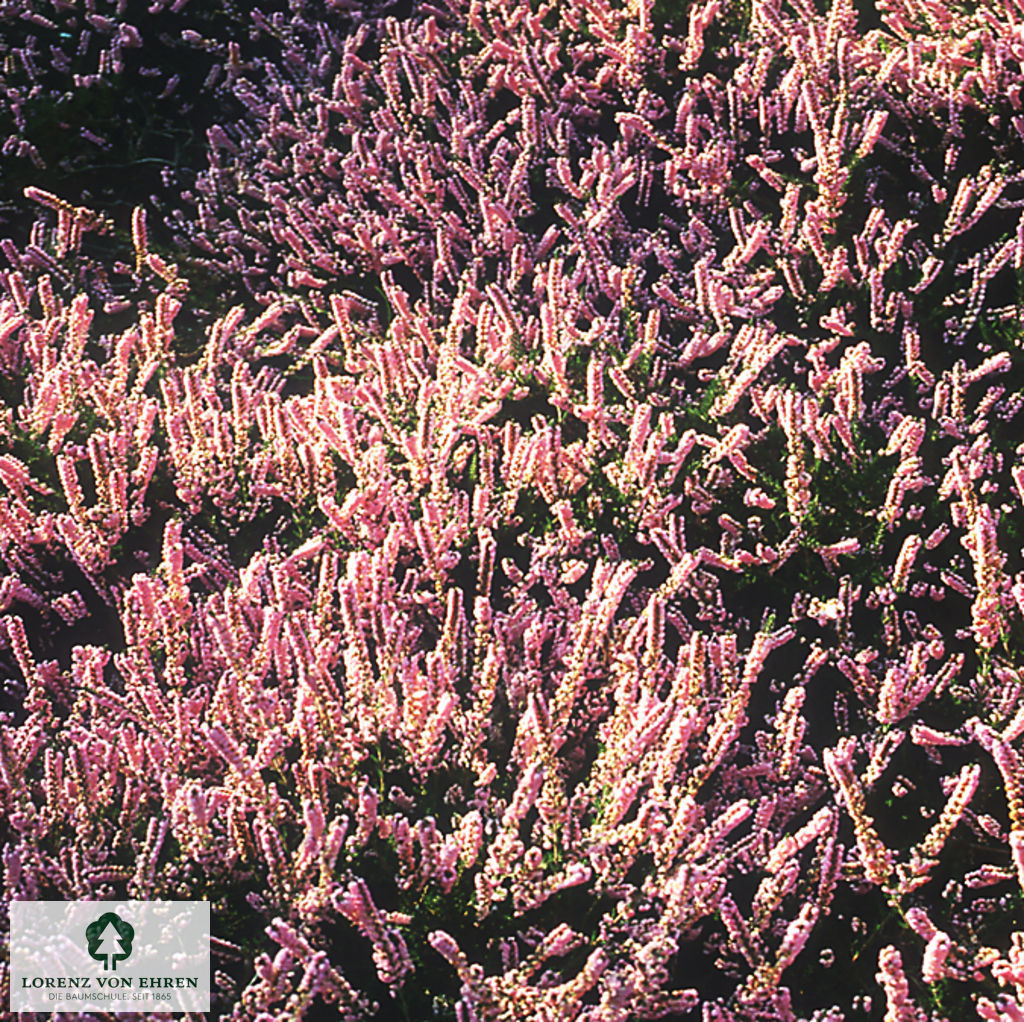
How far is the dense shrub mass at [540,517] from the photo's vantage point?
62.6 inches

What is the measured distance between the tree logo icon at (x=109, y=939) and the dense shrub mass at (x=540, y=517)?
0.07m

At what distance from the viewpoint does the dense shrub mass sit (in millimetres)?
1591

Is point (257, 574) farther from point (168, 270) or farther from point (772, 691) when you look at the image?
point (168, 270)

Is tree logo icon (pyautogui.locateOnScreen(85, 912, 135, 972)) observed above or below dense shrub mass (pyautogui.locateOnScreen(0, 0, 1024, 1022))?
below

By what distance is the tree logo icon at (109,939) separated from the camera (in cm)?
153

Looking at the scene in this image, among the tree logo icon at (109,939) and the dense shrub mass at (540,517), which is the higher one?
the dense shrub mass at (540,517)

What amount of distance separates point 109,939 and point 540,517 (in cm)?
122

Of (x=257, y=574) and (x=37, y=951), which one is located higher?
(x=257, y=574)

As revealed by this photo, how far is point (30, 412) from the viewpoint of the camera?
8.14 ft

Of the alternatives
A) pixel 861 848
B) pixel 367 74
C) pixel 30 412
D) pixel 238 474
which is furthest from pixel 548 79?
pixel 861 848

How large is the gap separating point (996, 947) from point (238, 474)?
1.84 m

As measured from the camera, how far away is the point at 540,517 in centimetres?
225

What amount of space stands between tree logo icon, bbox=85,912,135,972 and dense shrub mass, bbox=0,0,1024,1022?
0.23 ft

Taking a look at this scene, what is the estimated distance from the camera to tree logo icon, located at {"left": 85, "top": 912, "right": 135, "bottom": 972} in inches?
60.1
